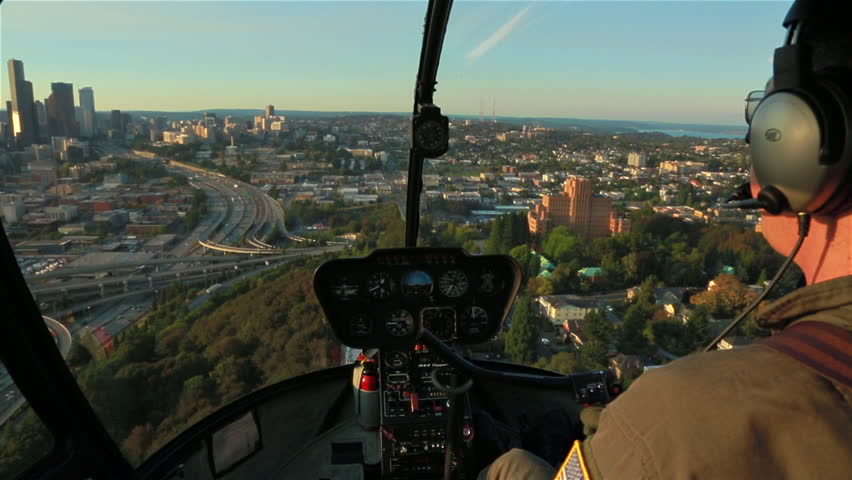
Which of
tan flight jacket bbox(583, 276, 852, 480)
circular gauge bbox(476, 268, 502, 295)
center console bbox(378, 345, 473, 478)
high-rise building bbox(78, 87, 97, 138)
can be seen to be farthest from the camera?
circular gauge bbox(476, 268, 502, 295)

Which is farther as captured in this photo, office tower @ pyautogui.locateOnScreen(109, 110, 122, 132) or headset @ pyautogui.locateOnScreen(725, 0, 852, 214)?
office tower @ pyautogui.locateOnScreen(109, 110, 122, 132)

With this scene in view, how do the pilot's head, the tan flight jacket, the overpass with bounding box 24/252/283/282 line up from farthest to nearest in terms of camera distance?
the overpass with bounding box 24/252/283/282 → the pilot's head → the tan flight jacket

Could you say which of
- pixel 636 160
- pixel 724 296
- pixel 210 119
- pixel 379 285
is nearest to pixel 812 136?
pixel 724 296

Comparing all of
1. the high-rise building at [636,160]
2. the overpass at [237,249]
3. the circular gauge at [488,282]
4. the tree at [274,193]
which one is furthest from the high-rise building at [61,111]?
the high-rise building at [636,160]

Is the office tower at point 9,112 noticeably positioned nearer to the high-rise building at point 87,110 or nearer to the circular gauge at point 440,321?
the high-rise building at point 87,110

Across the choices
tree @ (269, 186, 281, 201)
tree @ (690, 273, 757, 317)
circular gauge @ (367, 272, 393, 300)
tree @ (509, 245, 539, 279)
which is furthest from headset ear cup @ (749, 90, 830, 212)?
tree @ (269, 186, 281, 201)

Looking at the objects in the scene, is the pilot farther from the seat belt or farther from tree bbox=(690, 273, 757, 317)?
tree bbox=(690, 273, 757, 317)
